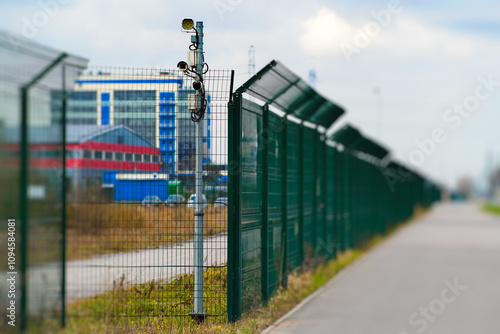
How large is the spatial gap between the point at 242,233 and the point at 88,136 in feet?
6.76

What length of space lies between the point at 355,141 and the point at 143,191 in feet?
38.7

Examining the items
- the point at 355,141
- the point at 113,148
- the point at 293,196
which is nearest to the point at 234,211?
the point at 113,148


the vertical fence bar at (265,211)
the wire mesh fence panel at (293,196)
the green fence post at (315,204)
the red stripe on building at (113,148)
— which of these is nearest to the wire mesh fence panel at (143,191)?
the red stripe on building at (113,148)

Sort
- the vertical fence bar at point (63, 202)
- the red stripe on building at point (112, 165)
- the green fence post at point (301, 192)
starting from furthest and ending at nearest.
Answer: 1. the green fence post at point (301, 192)
2. the red stripe on building at point (112, 165)
3. the vertical fence bar at point (63, 202)

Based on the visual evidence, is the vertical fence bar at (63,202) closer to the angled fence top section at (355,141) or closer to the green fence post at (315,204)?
the green fence post at (315,204)

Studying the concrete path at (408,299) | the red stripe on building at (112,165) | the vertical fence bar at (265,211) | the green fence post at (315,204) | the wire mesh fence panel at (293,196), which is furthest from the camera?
the green fence post at (315,204)

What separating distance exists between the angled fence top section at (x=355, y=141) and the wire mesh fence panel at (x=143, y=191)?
26.3 ft

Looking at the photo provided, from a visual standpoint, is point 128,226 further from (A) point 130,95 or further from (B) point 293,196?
(B) point 293,196

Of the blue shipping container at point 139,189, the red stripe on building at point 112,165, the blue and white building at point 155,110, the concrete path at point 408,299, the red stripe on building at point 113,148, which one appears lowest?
the concrete path at point 408,299

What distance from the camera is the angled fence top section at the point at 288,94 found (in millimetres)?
9282

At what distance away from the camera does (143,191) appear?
8.37 meters

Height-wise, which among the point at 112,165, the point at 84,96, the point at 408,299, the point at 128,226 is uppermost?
the point at 84,96

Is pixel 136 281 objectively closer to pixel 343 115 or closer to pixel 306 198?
pixel 306 198

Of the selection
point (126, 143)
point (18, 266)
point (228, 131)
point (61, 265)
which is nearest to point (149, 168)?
point (126, 143)
